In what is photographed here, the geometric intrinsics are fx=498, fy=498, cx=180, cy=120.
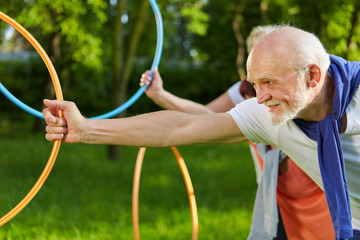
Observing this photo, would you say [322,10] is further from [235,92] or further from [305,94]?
[305,94]

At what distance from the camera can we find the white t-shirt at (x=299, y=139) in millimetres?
2723

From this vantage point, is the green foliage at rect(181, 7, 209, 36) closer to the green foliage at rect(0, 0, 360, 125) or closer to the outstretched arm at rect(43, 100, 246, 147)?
the green foliage at rect(0, 0, 360, 125)

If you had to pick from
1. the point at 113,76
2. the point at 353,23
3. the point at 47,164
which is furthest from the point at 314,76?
the point at 353,23

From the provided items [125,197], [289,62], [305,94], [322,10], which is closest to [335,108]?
[305,94]

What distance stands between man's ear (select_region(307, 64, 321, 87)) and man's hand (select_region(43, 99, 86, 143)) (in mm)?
1163

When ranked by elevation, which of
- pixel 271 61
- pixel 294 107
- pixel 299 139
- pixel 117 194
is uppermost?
pixel 271 61

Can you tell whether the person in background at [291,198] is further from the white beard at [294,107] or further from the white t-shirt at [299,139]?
the white beard at [294,107]

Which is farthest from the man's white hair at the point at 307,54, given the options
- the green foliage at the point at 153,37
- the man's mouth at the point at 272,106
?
the green foliage at the point at 153,37

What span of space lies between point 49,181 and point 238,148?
5781 mm

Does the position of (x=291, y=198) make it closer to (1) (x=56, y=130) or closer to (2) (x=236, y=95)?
(2) (x=236, y=95)

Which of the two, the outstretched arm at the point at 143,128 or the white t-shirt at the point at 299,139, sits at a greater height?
the outstretched arm at the point at 143,128

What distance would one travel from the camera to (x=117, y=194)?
7.23 meters

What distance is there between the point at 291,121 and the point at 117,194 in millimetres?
4863

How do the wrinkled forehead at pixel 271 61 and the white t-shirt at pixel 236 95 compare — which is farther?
the white t-shirt at pixel 236 95
